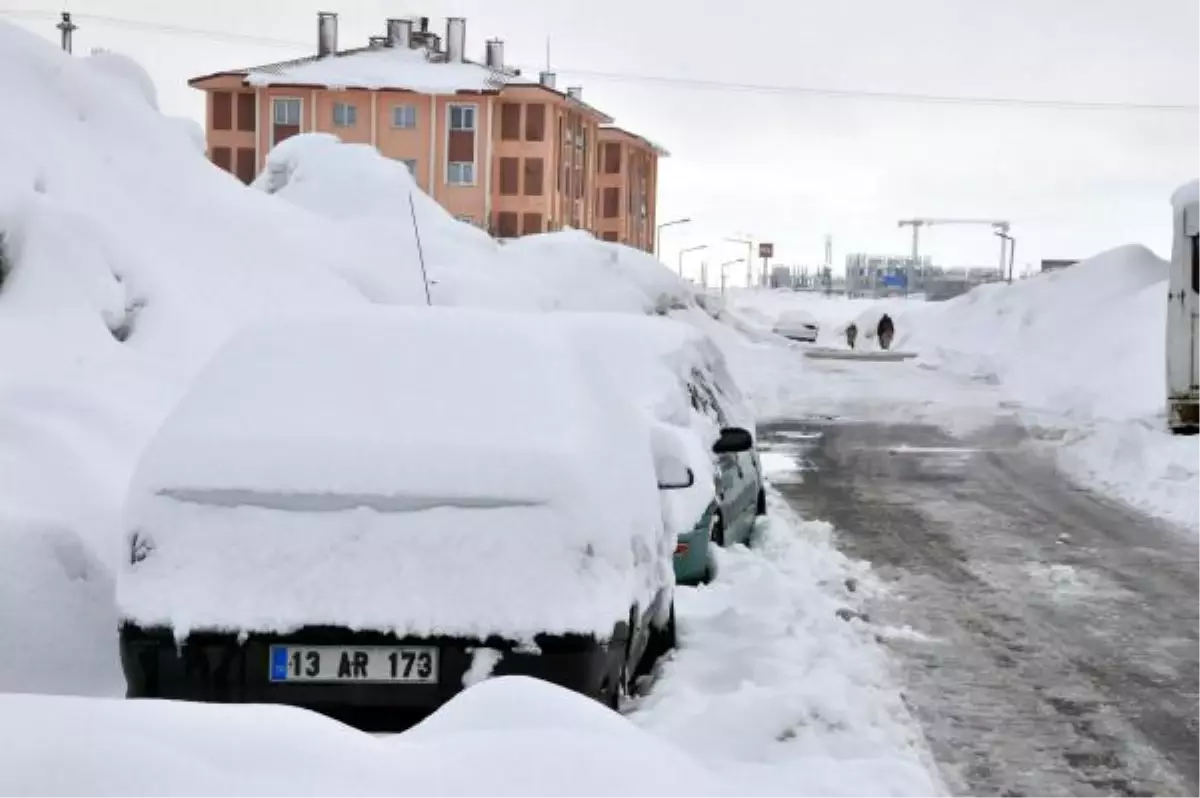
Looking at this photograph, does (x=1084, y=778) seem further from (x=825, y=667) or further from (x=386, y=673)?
(x=386, y=673)

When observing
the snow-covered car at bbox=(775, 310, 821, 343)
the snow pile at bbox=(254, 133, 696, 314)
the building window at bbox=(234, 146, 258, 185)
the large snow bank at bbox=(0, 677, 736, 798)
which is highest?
the building window at bbox=(234, 146, 258, 185)

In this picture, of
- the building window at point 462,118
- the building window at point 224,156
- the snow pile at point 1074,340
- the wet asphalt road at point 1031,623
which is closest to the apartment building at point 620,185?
the building window at point 462,118

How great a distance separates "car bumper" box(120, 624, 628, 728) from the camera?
490cm

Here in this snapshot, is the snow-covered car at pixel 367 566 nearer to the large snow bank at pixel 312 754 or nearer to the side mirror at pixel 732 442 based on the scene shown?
the large snow bank at pixel 312 754

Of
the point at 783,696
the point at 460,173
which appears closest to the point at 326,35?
the point at 460,173

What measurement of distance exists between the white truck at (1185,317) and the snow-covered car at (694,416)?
32.2 feet

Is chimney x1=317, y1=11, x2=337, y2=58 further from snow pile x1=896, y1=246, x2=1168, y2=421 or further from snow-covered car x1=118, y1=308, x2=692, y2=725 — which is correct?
snow-covered car x1=118, y1=308, x2=692, y2=725

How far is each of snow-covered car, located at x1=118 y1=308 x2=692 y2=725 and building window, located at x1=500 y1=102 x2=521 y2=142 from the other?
65598mm

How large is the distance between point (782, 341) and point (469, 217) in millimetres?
18077

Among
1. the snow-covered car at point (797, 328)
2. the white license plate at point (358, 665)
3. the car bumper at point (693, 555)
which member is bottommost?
the car bumper at point (693, 555)

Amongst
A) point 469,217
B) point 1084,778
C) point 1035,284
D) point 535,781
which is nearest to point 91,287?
point 1084,778

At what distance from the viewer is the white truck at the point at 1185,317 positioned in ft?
64.4

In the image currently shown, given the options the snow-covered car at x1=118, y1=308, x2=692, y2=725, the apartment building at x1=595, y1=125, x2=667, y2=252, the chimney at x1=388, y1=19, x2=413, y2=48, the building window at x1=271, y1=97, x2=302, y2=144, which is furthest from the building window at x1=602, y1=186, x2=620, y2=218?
the snow-covered car at x1=118, y1=308, x2=692, y2=725

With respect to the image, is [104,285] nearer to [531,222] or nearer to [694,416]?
[694,416]
